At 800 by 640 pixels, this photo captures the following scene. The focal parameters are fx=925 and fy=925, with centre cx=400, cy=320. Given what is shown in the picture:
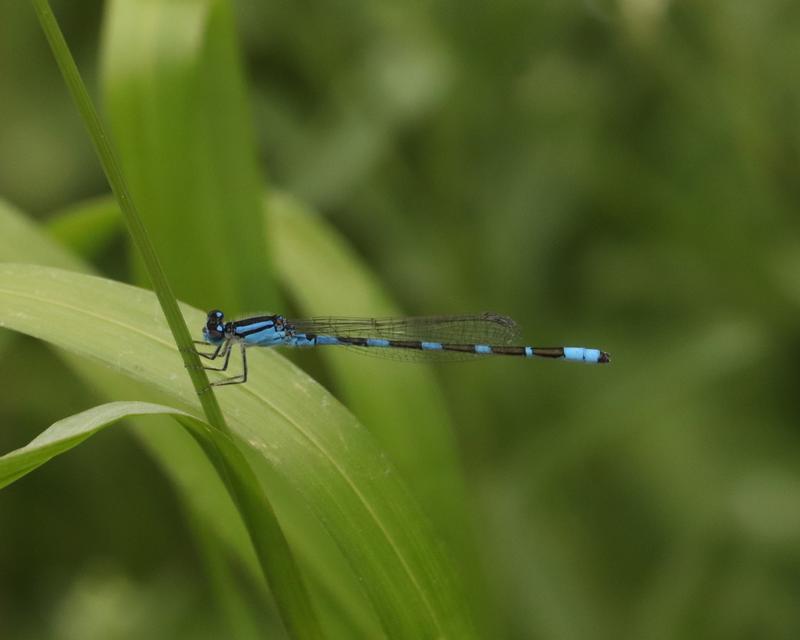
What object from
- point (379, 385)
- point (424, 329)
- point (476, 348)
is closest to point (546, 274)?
point (476, 348)

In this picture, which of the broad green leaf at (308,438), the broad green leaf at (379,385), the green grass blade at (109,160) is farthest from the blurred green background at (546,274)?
the green grass blade at (109,160)

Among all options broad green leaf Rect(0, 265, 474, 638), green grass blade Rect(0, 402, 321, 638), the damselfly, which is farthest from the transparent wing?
green grass blade Rect(0, 402, 321, 638)

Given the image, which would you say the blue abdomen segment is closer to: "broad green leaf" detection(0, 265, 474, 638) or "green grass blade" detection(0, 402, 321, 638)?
"broad green leaf" detection(0, 265, 474, 638)

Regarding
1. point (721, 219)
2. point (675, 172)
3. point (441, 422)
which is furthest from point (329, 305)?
point (675, 172)

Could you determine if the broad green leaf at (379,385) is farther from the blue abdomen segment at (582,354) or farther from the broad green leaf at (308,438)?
the broad green leaf at (308,438)

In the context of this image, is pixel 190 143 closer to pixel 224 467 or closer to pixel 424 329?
pixel 424 329
